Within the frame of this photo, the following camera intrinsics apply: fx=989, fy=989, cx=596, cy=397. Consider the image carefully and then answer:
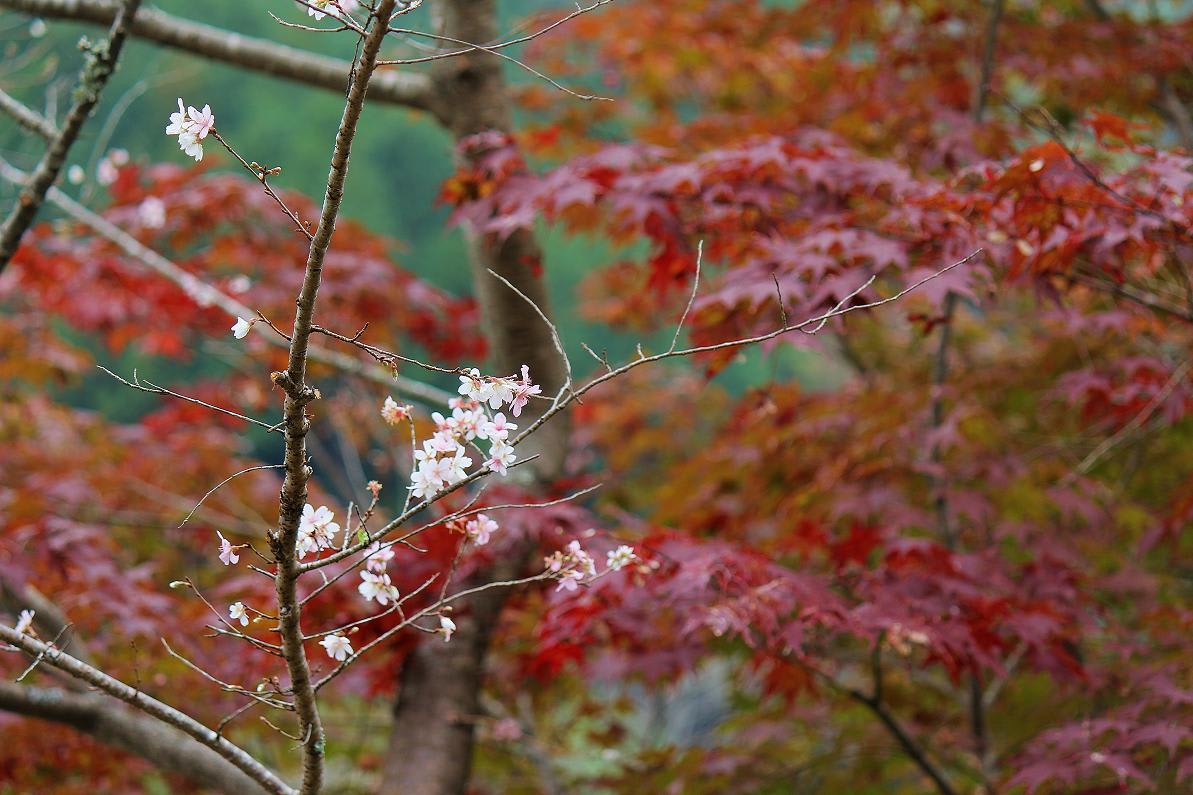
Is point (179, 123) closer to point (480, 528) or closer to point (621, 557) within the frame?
point (480, 528)

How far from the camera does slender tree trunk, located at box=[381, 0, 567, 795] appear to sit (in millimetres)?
2256

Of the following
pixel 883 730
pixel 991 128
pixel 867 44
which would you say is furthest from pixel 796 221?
pixel 867 44

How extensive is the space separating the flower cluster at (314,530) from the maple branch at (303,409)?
38mm

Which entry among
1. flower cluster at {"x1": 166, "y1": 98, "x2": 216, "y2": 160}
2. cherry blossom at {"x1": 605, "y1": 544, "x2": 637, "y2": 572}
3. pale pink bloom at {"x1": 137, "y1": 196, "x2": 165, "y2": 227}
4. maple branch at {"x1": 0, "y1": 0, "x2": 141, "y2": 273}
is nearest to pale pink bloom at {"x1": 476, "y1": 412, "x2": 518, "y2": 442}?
cherry blossom at {"x1": 605, "y1": 544, "x2": 637, "y2": 572}

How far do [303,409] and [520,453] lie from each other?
1.62 metres

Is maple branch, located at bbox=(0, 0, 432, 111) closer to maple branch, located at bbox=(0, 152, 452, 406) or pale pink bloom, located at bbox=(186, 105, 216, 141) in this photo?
maple branch, located at bbox=(0, 152, 452, 406)

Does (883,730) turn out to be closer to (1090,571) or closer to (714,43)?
(1090,571)

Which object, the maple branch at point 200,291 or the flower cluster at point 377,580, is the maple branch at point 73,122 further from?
the flower cluster at point 377,580

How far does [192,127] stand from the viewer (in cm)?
98

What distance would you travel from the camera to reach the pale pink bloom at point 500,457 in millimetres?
1026

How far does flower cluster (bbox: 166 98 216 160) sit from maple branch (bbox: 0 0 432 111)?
1308 millimetres

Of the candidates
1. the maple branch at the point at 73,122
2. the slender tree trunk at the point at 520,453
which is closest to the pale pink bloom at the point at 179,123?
the maple branch at the point at 73,122

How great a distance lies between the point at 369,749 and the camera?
12.4ft

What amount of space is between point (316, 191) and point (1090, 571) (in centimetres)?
724
